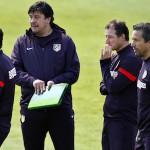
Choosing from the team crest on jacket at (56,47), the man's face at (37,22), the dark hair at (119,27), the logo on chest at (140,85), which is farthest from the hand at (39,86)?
the logo on chest at (140,85)

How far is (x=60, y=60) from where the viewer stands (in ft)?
24.8

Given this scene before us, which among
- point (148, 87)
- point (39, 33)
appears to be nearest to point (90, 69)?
point (39, 33)

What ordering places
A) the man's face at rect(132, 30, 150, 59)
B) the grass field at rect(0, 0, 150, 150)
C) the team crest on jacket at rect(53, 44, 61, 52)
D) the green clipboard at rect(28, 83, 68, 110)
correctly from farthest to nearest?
the grass field at rect(0, 0, 150, 150) < the team crest on jacket at rect(53, 44, 61, 52) < the green clipboard at rect(28, 83, 68, 110) < the man's face at rect(132, 30, 150, 59)

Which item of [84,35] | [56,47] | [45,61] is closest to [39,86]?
[45,61]

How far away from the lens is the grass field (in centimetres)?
1006

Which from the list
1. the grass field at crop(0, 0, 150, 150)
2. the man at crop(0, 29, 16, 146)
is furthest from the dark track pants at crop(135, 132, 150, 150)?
the grass field at crop(0, 0, 150, 150)

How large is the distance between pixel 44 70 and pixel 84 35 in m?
8.98

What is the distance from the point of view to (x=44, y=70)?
296 inches

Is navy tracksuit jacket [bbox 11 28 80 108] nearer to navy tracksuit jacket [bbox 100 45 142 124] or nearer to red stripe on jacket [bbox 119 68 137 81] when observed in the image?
navy tracksuit jacket [bbox 100 45 142 124]

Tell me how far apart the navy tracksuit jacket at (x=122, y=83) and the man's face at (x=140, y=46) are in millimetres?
462

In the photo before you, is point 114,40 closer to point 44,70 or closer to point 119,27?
point 119,27

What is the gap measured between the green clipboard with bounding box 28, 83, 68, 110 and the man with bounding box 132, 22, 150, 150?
89cm

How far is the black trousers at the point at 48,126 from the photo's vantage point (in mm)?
7531

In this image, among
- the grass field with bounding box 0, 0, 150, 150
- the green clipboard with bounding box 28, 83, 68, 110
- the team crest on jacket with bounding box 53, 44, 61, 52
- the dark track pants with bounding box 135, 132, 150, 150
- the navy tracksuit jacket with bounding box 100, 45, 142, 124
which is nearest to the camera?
the dark track pants with bounding box 135, 132, 150, 150
